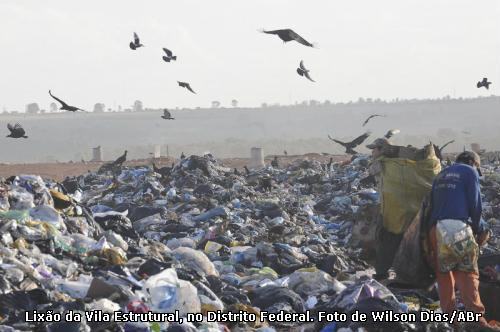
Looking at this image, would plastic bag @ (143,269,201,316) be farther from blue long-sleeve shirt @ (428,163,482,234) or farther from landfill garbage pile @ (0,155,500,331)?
blue long-sleeve shirt @ (428,163,482,234)

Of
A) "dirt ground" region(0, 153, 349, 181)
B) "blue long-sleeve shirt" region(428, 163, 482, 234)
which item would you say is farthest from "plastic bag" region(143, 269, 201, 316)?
"dirt ground" region(0, 153, 349, 181)

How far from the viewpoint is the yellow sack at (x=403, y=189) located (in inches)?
279

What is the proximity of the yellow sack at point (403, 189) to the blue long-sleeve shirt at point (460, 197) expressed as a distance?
1440mm

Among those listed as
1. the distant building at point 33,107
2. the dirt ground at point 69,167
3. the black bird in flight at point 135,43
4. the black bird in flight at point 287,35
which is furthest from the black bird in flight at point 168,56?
the distant building at point 33,107

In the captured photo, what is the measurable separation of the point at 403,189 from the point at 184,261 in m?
2.17

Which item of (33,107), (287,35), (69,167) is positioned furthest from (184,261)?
(33,107)

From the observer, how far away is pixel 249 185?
15.0 metres

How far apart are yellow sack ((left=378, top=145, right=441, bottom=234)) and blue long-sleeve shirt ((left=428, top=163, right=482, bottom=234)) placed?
144cm

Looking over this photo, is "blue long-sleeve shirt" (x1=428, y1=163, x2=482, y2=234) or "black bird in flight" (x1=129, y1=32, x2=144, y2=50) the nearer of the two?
Answer: "blue long-sleeve shirt" (x1=428, y1=163, x2=482, y2=234)

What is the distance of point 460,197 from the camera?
550cm

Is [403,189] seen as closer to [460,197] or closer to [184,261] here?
[460,197]

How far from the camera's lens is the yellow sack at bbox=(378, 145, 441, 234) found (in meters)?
7.08

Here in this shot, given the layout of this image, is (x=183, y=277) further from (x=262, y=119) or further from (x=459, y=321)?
(x=262, y=119)

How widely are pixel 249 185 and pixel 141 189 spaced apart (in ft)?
7.76
